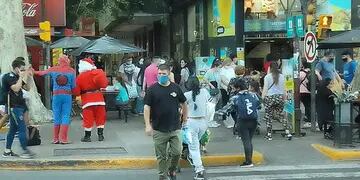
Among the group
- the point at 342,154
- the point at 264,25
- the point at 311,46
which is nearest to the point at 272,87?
the point at 311,46

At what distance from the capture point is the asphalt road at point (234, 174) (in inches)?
385

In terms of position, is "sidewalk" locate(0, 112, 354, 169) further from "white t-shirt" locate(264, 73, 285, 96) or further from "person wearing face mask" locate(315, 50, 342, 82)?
"person wearing face mask" locate(315, 50, 342, 82)

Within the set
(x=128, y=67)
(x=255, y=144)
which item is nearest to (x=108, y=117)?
(x=128, y=67)

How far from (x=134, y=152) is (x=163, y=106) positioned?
2976mm

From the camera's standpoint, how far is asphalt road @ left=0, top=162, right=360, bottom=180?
9.77m

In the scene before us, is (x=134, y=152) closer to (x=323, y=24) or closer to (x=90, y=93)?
(x=90, y=93)

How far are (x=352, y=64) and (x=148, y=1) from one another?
1570 centimetres

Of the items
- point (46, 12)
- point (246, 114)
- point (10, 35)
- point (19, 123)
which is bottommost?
point (19, 123)

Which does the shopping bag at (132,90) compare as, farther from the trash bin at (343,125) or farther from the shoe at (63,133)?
the trash bin at (343,125)

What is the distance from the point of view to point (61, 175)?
10070 millimetres

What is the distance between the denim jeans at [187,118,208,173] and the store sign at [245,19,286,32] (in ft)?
52.8

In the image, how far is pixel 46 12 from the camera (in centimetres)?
2311

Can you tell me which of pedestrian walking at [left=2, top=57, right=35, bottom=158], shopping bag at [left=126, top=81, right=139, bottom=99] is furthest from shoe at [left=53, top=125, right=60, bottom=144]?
shopping bag at [left=126, top=81, right=139, bottom=99]

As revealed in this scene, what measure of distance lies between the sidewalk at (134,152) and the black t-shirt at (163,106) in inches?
83.7
